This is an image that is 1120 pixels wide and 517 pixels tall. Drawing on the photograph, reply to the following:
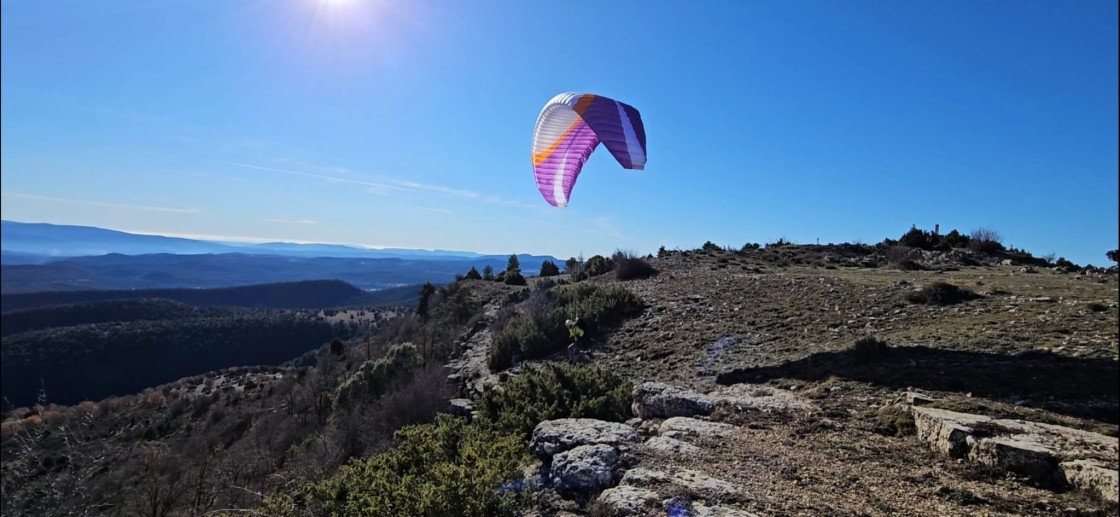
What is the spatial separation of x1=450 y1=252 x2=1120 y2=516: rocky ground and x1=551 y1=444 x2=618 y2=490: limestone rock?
0.02 meters

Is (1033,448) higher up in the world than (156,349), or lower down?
higher up

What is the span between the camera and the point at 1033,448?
14.0 ft

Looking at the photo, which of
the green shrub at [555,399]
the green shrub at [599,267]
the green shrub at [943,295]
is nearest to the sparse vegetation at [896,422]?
the green shrub at [555,399]

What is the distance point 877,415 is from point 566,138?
7119 millimetres

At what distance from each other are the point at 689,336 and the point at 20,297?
9.58 m

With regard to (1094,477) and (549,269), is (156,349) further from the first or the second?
(1094,477)

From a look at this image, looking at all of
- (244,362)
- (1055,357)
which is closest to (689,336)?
(1055,357)

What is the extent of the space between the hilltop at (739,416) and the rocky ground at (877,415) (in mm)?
25

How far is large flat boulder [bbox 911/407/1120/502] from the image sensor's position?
3.85 m

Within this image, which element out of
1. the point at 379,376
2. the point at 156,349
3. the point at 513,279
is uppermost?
the point at 513,279

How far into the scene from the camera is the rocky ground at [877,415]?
4.08 metres

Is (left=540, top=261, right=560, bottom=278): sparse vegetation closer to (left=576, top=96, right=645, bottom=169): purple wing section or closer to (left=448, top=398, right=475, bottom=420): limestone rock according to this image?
(left=448, top=398, right=475, bottom=420): limestone rock

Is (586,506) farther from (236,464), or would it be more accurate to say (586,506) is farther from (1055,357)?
(236,464)

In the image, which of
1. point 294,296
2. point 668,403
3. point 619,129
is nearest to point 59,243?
point 668,403
